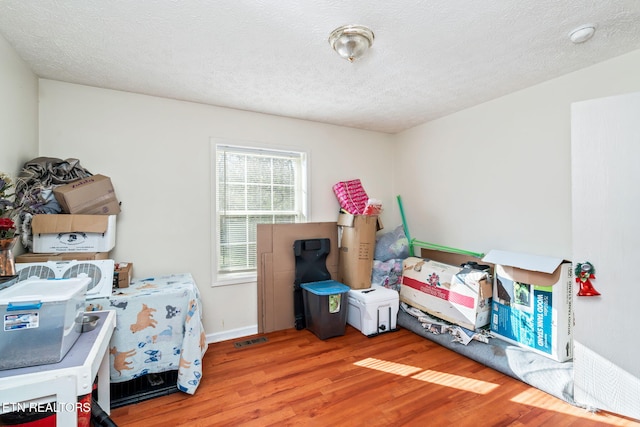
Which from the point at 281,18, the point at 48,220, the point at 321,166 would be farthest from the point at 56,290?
the point at 321,166

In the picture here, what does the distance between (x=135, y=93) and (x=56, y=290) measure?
204 centimetres

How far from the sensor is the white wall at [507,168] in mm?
2318

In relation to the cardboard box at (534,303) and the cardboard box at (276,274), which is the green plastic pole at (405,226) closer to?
the cardboard box at (534,303)

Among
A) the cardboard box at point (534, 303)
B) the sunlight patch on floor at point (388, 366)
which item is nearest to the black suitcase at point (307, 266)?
the sunlight patch on floor at point (388, 366)

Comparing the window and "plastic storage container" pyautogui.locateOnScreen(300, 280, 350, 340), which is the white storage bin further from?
the window

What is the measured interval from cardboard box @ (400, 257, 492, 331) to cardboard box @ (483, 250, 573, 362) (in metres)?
0.14

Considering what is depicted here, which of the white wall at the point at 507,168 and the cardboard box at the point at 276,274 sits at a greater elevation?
the white wall at the point at 507,168

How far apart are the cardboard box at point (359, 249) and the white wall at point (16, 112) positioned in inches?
107

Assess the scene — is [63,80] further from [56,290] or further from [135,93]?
[56,290]

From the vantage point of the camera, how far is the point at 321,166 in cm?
352

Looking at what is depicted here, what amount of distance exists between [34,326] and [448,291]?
9.66ft

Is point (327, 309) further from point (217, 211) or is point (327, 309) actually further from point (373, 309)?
point (217, 211)

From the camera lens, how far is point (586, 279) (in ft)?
6.09

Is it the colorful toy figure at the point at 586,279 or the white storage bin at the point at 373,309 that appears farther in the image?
the white storage bin at the point at 373,309
